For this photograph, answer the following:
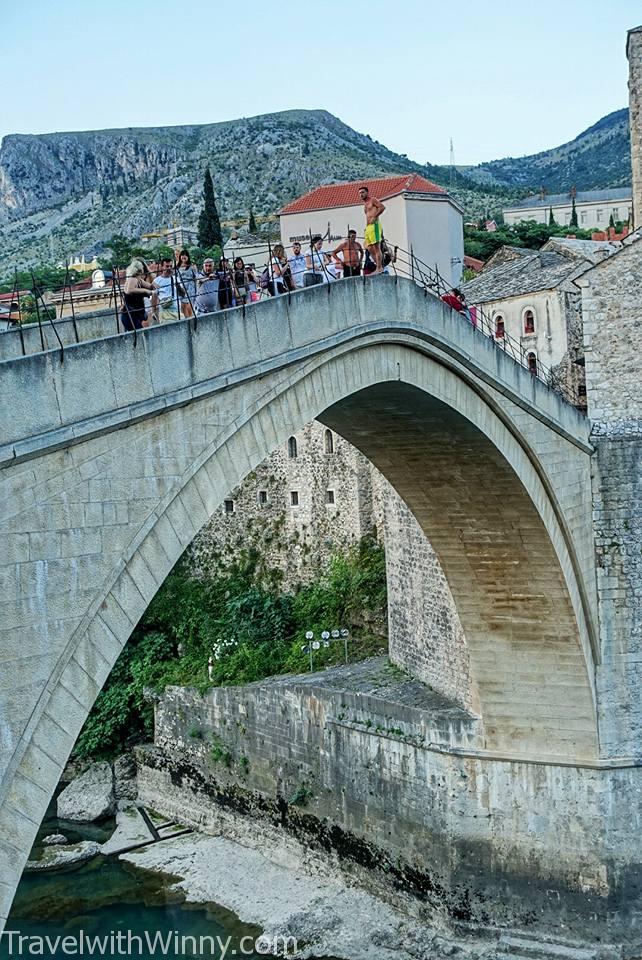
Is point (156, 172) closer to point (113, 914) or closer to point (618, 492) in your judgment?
point (113, 914)

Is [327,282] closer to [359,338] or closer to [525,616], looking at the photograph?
[359,338]

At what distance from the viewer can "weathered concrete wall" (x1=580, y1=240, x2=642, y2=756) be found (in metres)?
14.8

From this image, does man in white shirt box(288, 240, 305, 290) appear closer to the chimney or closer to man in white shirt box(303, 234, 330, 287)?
man in white shirt box(303, 234, 330, 287)

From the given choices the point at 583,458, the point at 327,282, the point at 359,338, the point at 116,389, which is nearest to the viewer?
the point at 116,389

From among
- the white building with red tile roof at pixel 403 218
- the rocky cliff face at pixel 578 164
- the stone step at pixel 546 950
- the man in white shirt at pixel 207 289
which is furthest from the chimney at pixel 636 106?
the rocky cliff face at pixel 578 164

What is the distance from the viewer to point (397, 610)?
56.6 ft

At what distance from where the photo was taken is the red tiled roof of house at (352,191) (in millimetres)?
31016

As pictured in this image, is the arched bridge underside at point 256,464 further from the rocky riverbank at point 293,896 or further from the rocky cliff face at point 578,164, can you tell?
the rocky cliff face at point 578,164

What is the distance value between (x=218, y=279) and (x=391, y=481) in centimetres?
589

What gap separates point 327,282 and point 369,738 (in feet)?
28.9

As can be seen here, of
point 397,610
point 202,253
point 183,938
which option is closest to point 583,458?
point 397,610

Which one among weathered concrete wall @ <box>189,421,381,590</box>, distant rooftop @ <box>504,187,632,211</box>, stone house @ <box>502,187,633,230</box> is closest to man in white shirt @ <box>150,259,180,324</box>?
weathered concrete wall @ <box>189,421,381,590</box>

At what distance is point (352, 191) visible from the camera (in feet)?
116

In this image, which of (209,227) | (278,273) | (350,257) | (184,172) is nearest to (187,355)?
(278,273)
